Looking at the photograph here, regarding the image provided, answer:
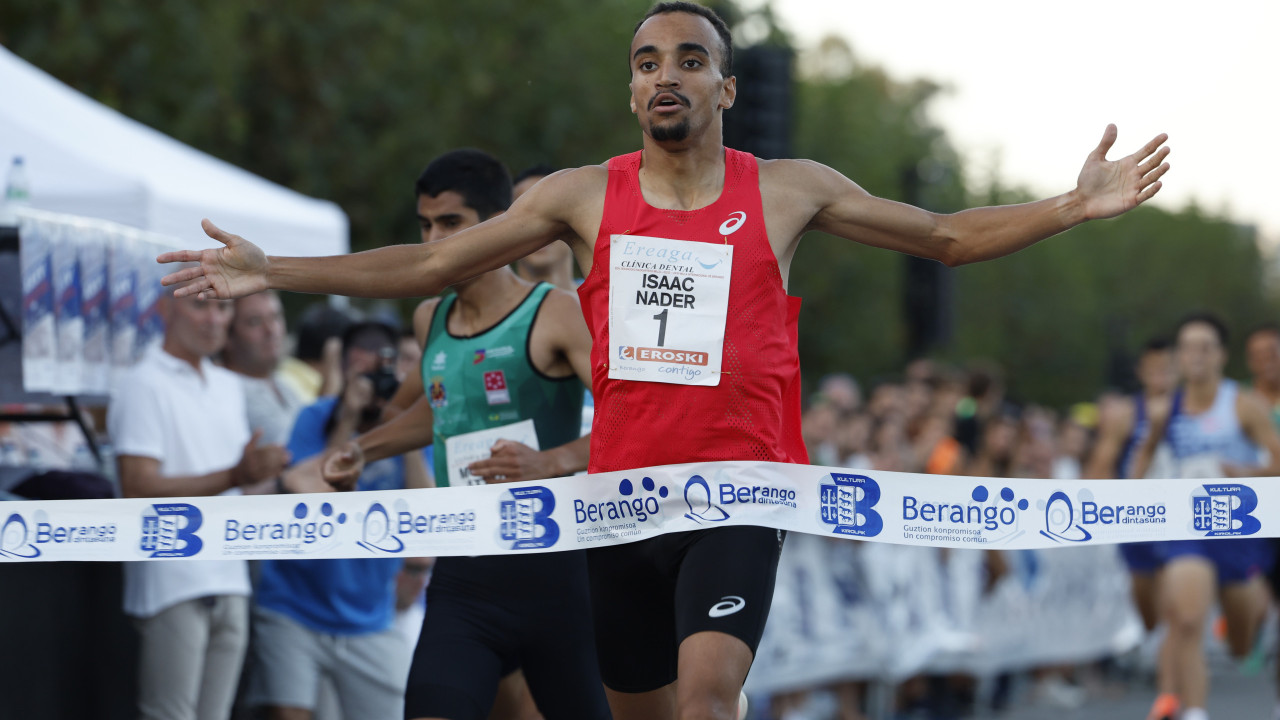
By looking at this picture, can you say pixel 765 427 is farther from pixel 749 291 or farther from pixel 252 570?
pixel 252 570

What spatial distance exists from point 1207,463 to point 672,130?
6.55 m

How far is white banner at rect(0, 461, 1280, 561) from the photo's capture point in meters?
4.58

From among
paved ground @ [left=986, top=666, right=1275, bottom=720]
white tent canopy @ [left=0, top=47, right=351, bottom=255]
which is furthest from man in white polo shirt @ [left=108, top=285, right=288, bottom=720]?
paved ground @ [left=986, top=666, right=1275, bottom=720]

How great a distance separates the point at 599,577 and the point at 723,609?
0.54m

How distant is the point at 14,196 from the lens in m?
6.66

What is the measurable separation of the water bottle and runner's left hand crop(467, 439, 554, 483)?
2.69 meters

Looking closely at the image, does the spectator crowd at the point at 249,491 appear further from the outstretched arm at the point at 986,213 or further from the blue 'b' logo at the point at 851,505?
the outstretched arm at the point at 986,213

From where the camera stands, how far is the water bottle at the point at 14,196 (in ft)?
20.8

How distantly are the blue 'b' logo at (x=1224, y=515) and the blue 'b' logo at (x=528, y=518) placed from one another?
6.64ft

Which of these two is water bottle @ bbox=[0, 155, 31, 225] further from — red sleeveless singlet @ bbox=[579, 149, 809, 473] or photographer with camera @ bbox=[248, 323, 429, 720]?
red sleeveless singlet @ bbox=[579, 149, 809, 473]

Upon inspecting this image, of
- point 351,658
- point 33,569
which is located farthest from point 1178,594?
point 33,569

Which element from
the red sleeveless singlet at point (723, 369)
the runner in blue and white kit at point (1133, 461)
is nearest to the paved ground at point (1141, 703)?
the runner in blue and white kit at point (1133, 461)

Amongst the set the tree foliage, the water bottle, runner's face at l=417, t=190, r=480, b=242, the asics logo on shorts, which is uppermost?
the tree foliage

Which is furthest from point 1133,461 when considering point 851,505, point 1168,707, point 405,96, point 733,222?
→ point 405,96
